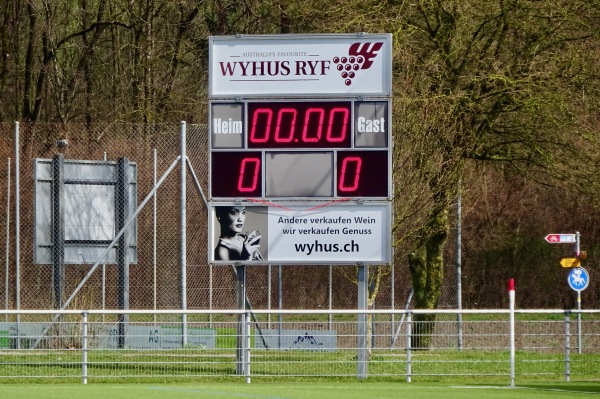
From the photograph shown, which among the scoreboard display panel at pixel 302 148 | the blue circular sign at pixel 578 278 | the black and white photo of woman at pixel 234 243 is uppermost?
the scoreboard display panel at pixel 302 148

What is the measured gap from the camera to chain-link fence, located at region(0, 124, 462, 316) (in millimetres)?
22172

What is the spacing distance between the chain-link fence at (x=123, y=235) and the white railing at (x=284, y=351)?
2694mm

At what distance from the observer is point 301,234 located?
18.3 metres

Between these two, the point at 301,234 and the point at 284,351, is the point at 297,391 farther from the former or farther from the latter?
the point at 301,234

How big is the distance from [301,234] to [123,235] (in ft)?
15.9

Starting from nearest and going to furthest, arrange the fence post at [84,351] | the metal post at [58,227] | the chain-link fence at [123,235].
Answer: the fence post at [84,351], the metal post at [58,227], the chain-link fence at [123,235]

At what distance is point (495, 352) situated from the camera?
19281mm

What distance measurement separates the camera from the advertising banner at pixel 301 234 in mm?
18266

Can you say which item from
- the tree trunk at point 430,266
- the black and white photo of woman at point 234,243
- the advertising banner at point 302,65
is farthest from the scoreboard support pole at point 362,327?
the tree trunk at point 430,266

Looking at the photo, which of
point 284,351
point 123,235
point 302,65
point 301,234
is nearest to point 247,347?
point 284,351

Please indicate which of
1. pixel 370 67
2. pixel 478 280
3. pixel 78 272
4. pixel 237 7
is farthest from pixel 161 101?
pixel 370 67

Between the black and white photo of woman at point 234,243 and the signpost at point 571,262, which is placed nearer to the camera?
the black and white photo of woman at point 234,243

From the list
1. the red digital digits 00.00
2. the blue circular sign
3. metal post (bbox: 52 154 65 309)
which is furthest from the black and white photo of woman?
the blue circular sign

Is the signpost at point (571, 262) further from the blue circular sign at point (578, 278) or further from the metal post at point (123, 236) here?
the metal post at point (123, 236)
